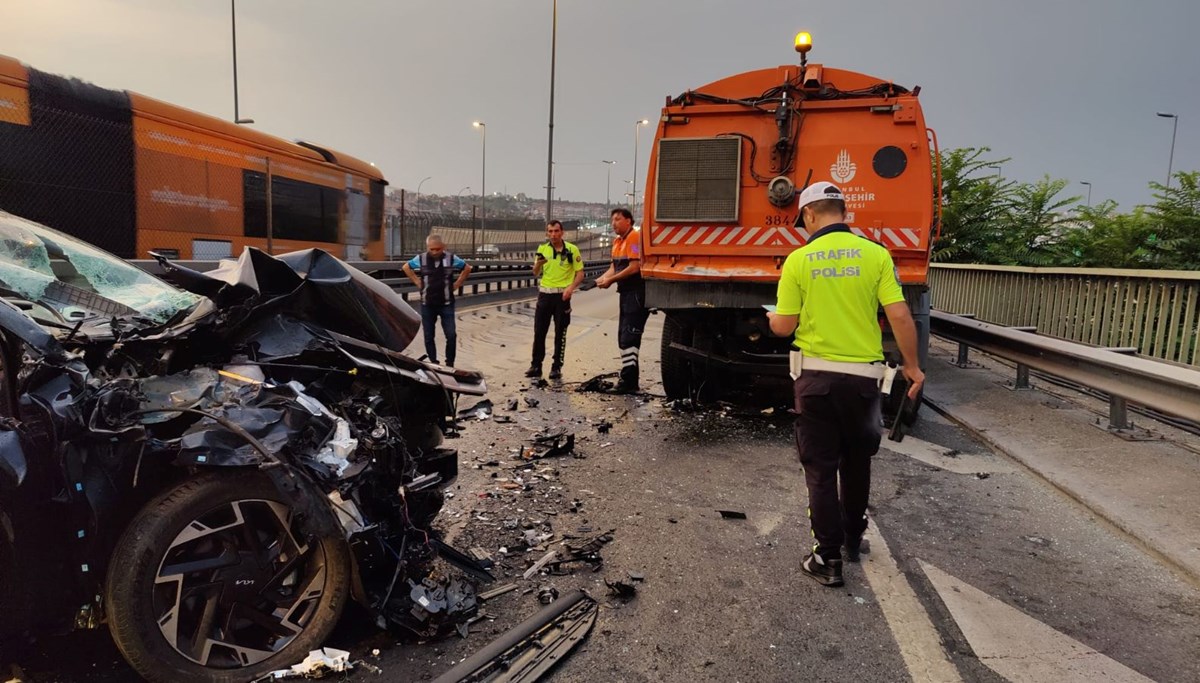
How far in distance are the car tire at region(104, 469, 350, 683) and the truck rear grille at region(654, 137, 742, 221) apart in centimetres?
469

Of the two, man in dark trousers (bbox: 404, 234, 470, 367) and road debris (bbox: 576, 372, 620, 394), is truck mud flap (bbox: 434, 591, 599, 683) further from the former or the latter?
man in dark trousers (bbox: 404, 234, 470, 367)

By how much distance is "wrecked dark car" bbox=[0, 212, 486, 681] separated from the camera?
2.23 meters

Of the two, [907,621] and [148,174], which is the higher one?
[148,174]

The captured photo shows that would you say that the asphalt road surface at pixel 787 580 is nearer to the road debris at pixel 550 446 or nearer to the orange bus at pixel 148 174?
the road debris at pixel 550 446

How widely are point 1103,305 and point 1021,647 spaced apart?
5.65 m

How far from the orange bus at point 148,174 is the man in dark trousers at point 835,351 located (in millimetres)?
9035

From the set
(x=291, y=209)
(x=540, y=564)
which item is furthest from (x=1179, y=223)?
(x=291, y=209)

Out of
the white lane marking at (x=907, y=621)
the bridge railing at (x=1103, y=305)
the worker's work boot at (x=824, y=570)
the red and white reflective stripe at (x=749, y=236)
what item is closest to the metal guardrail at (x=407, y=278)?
the red and white reflective stripe at (x=749, y=236)

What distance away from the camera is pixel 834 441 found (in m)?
3.48

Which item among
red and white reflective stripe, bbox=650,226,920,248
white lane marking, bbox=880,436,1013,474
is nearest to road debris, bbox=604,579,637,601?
white lane marking, bbox=880,436,1013,474

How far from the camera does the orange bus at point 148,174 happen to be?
8.47 meters

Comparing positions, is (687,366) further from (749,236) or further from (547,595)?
(547,595)

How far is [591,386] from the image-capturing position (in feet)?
26.5

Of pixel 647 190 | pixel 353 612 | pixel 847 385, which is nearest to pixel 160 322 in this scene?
pixel 353 612
